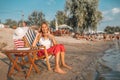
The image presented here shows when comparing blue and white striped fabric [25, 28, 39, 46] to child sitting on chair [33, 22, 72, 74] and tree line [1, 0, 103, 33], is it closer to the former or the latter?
child sitting on chair [33, 22, 72, 74]

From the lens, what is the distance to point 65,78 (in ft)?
20.7

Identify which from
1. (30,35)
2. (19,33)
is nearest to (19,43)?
(19,33)

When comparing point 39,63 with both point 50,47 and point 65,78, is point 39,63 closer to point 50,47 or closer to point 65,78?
point 50,47

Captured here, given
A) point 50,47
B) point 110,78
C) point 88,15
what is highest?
point 88,15

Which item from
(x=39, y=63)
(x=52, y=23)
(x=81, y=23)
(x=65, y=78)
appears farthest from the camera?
(x=52, y=23)

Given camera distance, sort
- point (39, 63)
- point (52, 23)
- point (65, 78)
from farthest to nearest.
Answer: point (52, 23), point (39, 63), point (65, 78)

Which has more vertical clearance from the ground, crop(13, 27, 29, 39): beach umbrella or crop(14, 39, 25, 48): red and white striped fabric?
crop(13, 27, 29, 39): beach umbrella

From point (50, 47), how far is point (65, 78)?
1431 mm

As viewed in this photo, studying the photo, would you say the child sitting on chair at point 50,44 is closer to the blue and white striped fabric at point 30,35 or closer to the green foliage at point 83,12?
the blue and white striped fabric at point 30,35

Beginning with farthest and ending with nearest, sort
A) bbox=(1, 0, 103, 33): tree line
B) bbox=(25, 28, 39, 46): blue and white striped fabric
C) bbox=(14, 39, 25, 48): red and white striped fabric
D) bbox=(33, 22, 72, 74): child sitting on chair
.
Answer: bbox=(1, 0, 103, 33): tree line, bbox=(25, 28, 39, 46): blue and white striped fabric, bbox=(14, 39, 25, 48): red and white striped fabric, bbox=(33, 22, 72, 74): child sitting on chair

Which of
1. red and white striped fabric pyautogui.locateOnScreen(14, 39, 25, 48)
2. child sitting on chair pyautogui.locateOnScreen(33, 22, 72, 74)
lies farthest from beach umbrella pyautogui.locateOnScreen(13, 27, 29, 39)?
child sitting on chair pyautogui.locateOnScreen(33, 22, 72, 74)

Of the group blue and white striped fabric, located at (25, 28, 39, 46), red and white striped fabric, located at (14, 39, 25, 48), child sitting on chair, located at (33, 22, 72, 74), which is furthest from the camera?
blue and white striped fabric, located at (25, 28, 39, 46)

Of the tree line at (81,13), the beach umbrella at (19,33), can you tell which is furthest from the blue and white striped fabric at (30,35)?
the tree line at (81,13)

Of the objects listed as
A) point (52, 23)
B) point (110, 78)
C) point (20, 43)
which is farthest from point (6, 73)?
point (52, 23)
